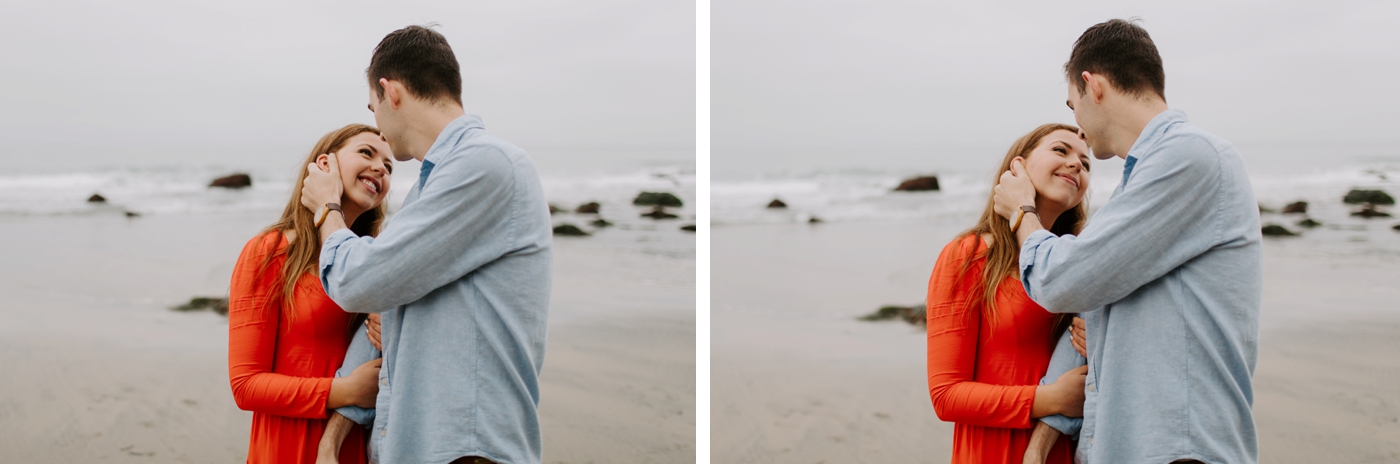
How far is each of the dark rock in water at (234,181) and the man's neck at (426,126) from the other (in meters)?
1.96

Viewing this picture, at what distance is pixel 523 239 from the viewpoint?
1761mm

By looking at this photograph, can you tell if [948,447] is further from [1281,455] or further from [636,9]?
[636,9]

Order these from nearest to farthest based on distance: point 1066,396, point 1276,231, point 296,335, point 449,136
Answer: point 449,136
point 1066,396
point 296,335
point 1276,231

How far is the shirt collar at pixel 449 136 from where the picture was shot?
1817 millimetres

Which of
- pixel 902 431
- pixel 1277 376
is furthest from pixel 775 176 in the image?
pixel 1277 376

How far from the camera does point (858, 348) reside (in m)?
4.25

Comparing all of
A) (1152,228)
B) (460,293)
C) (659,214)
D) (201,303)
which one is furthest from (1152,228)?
(201,303)

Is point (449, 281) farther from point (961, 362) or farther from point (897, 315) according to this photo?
point (897, 315)

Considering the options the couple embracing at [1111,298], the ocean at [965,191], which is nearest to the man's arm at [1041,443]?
the couple embracing at [1111,298]

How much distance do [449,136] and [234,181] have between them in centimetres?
213

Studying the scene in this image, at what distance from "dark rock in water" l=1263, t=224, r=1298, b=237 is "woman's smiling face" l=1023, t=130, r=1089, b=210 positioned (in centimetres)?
225

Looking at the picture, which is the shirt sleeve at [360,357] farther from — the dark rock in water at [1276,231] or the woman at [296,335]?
the dark rock in water at [1276,231]

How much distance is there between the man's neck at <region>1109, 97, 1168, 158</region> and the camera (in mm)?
1825

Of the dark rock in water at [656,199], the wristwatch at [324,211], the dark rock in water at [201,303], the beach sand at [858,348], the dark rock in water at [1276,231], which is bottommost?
the beach sand at [858,348]
